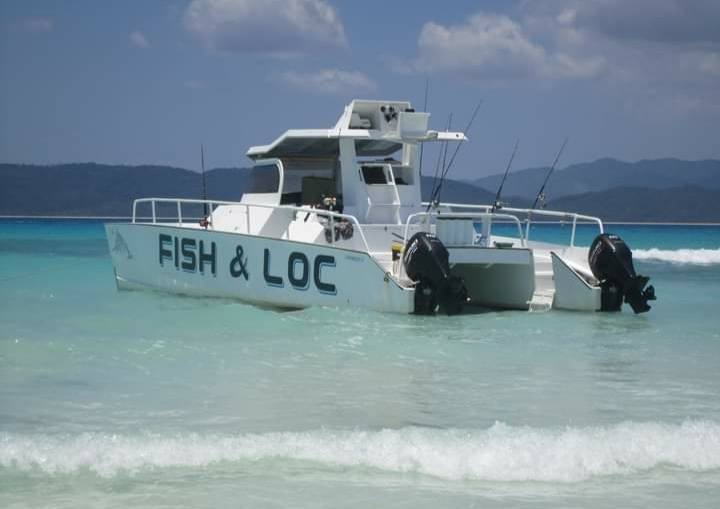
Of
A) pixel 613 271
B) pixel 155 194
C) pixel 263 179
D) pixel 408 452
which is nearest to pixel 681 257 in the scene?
pixel 263 179

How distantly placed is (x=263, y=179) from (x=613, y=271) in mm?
5266

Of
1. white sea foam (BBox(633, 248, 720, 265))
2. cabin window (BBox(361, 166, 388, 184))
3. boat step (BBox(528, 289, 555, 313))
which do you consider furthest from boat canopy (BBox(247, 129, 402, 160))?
white sea foam (BBox(633, 248, 720, 265))

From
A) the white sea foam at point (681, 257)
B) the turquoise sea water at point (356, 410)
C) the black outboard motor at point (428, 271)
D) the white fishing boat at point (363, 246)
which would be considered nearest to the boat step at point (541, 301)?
the white fishing boat at point (363, 246)

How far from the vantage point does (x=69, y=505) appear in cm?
575

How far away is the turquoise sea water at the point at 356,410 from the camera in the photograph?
20.2 ft

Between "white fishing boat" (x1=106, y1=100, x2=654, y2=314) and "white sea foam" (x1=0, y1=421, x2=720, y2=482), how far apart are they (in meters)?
5.88

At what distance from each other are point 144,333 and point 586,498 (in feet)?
24.1

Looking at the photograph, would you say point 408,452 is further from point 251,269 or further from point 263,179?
point 263,179

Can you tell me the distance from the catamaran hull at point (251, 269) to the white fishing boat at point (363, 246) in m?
0.02

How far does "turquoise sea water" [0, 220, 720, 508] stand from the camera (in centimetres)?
616

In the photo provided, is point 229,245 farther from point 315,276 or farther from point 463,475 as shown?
point 463,475

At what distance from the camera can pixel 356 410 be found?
802 cm

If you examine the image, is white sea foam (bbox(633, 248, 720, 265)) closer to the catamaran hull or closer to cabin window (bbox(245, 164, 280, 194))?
cabin window (bbox(245, 164, 280, 194))

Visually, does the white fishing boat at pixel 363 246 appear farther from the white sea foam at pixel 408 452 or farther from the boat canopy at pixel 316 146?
the white sea foam at pixel 408 452
